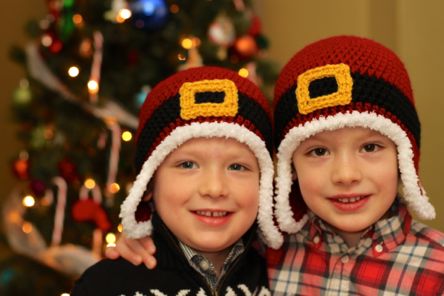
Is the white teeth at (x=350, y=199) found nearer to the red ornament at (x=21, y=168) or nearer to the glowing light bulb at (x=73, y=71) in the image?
the glowing light bulb at (x=73, y=71)

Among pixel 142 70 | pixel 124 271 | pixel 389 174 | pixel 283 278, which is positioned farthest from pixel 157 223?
pixel 142 70

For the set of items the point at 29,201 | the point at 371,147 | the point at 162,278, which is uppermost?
the point at 371,147

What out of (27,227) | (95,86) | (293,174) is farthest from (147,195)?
(27,227)

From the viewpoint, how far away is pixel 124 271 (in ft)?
4.86

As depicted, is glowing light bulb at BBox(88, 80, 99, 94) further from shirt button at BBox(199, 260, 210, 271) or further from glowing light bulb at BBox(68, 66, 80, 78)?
shirt button at BBox(199, 260, 210, 271)

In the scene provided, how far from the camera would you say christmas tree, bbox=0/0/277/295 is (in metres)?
2.54

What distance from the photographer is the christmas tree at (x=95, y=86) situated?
254 cm

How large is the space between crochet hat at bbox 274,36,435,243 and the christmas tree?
3.60ft

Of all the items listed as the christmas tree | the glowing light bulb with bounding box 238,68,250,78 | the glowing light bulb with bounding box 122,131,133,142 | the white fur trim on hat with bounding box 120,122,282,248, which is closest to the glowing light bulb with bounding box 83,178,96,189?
the christmas tree

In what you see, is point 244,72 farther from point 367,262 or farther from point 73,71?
point 367,262

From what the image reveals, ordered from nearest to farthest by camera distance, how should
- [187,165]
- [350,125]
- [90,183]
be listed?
[350,125]
[187,165]
[90,183]

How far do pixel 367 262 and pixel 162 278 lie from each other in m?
0.50

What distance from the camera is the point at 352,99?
1.38 m

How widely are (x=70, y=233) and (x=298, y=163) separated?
1506 mm
